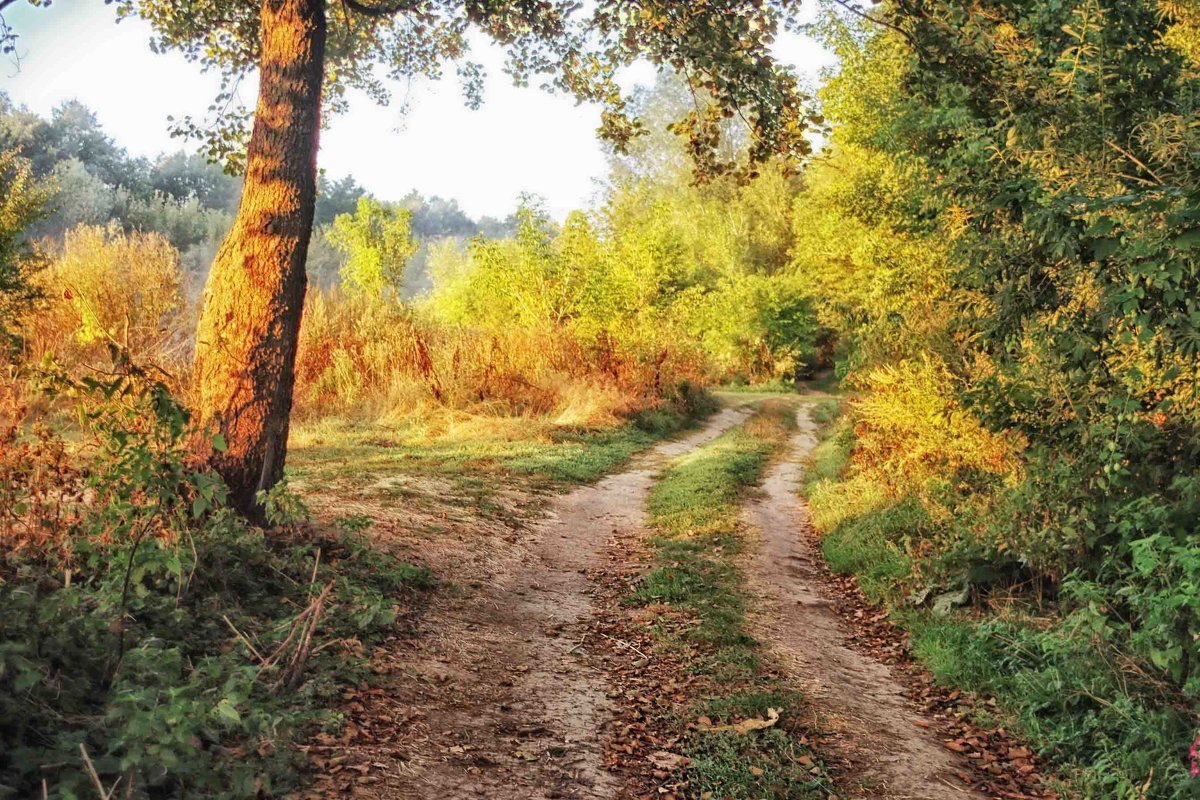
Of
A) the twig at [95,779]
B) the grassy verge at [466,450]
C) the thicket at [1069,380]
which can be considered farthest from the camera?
the grassy verge at [466,450]

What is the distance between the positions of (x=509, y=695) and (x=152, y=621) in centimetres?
195

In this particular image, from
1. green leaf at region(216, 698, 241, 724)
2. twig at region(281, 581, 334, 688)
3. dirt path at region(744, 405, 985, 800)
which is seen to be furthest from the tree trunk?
dirt path at region(744, 405, 985, 800)

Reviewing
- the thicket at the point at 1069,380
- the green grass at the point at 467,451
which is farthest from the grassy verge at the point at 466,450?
the thicket at the point at 1069,380

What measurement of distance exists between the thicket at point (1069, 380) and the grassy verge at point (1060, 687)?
0.05 ft

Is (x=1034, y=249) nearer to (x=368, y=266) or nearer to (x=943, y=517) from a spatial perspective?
(x=943, y=517)

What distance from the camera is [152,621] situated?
4340 millimetres

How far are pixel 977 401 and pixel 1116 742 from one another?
9.59 feet

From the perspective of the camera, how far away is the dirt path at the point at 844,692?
14.3 ft

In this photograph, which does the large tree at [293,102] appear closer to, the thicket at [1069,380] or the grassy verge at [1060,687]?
the thicket at [1069,380]

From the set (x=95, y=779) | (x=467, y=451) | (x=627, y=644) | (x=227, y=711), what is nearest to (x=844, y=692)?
(x=627, y=644)

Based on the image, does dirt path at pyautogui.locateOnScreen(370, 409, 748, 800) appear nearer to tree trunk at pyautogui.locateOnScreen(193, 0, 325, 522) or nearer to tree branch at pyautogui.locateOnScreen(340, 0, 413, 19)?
tree trunk at pyautogui.locateOnScreen(193, 0, 325, 522)

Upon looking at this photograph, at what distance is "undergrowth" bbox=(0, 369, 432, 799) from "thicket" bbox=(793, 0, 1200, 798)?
156 inches

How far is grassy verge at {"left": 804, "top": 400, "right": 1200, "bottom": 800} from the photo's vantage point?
4.26 m

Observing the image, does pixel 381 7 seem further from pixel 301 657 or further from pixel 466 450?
pixel 466 450
